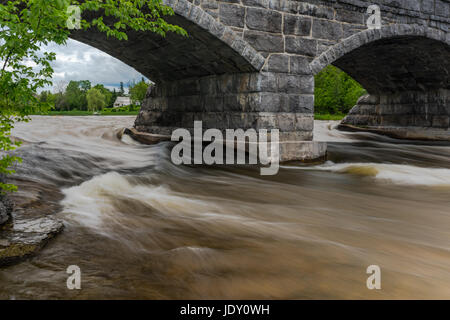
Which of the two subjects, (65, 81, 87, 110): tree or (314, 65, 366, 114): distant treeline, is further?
(65, 81, 87, 110): tree

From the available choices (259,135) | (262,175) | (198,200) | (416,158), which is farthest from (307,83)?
(198,200)

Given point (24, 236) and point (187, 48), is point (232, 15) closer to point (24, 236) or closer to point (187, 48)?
point (187, 48)

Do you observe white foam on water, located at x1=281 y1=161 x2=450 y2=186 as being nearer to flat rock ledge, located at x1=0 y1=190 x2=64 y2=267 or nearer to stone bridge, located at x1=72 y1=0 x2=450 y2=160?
stone bridge, located at x1=72 y1=0 x2=450 y2=160

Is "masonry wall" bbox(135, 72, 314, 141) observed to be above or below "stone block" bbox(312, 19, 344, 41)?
below

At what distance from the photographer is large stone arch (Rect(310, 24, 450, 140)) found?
9.95 meters

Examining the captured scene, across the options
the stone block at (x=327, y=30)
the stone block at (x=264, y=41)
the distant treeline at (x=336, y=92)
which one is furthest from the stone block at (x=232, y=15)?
the distant treeline at (x=336, y=92)

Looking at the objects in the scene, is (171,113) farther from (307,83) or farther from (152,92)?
(307,83)

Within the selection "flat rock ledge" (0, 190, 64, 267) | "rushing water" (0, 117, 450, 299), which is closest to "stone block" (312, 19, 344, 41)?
"rushing water" (0, 117, 450, 299)

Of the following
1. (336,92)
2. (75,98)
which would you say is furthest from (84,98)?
(336,92)

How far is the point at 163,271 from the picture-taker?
267cm

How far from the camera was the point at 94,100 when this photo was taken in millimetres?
75500

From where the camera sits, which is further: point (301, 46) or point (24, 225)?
point (301, 46)

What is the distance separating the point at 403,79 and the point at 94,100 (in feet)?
228

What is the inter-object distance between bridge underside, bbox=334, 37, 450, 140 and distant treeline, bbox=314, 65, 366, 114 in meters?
20.2
